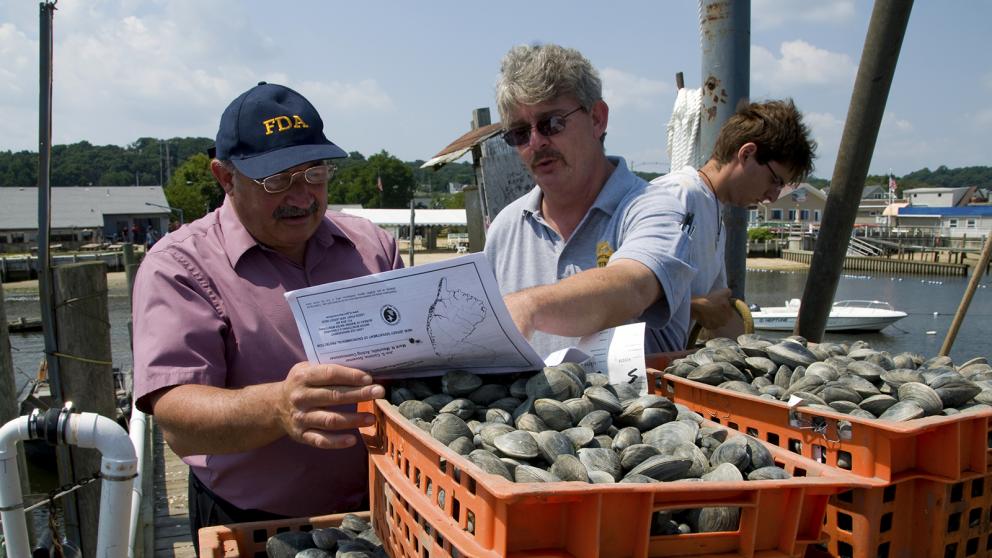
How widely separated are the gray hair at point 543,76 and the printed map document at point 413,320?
1.08 metres

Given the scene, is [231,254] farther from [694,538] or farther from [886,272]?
[886,272]

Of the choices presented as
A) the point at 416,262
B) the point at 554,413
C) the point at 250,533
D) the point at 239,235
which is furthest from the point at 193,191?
the point at 554,413

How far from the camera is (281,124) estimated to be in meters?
2.15

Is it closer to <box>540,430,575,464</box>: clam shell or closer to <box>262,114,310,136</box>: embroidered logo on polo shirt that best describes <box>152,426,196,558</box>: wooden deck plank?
<box>262,114,310,136</box>: embroidered logo on polo shirt

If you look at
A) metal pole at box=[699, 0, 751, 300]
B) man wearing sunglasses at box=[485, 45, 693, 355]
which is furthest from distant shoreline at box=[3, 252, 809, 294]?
man wearing sunglasses at box=[485, 45, 693, 355]

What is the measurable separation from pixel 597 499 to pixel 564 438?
298mm

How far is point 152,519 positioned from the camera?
524cm

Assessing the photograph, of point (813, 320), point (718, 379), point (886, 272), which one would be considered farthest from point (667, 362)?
point (886, 272)

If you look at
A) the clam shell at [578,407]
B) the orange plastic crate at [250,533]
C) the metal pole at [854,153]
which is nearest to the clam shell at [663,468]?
the clam shell at [578,407]

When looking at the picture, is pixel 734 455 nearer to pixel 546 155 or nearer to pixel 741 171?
pixel 546 155

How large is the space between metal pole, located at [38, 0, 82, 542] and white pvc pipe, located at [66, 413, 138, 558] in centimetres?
325

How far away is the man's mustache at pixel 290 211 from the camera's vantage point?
217cm

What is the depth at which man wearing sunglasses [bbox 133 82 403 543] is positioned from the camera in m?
1.91

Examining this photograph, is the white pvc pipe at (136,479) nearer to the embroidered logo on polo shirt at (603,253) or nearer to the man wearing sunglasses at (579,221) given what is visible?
the man wearing sunglasses at (579,221)
